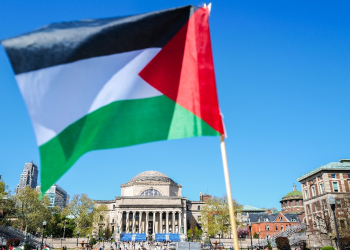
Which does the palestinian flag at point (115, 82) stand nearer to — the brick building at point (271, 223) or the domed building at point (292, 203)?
the brick building at point (271, 223)

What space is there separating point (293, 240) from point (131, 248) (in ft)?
108

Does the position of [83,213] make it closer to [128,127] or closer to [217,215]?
[217,215]

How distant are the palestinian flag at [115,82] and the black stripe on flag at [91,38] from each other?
0.02 meters

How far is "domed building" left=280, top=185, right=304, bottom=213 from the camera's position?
369ft

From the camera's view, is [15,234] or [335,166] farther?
[335,166]

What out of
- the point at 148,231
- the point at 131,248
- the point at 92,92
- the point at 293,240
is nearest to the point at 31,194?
the point at 131,248

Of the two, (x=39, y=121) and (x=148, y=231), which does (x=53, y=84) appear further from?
(x=148, y=231)

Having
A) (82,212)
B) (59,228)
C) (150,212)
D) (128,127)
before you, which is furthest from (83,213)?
(128,127)

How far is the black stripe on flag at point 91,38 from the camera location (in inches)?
275

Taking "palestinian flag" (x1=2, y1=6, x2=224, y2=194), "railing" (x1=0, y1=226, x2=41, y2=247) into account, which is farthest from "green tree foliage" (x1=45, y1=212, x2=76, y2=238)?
"palestinian flag" (x1=2, y1=6, x2=224, y2=194)

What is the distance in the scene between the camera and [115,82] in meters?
8.33

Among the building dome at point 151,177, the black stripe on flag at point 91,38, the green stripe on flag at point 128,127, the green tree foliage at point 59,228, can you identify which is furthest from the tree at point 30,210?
the black stripe on flag at point 91,38

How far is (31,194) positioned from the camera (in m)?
72.3

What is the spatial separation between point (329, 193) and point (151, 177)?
62417 millimetres
